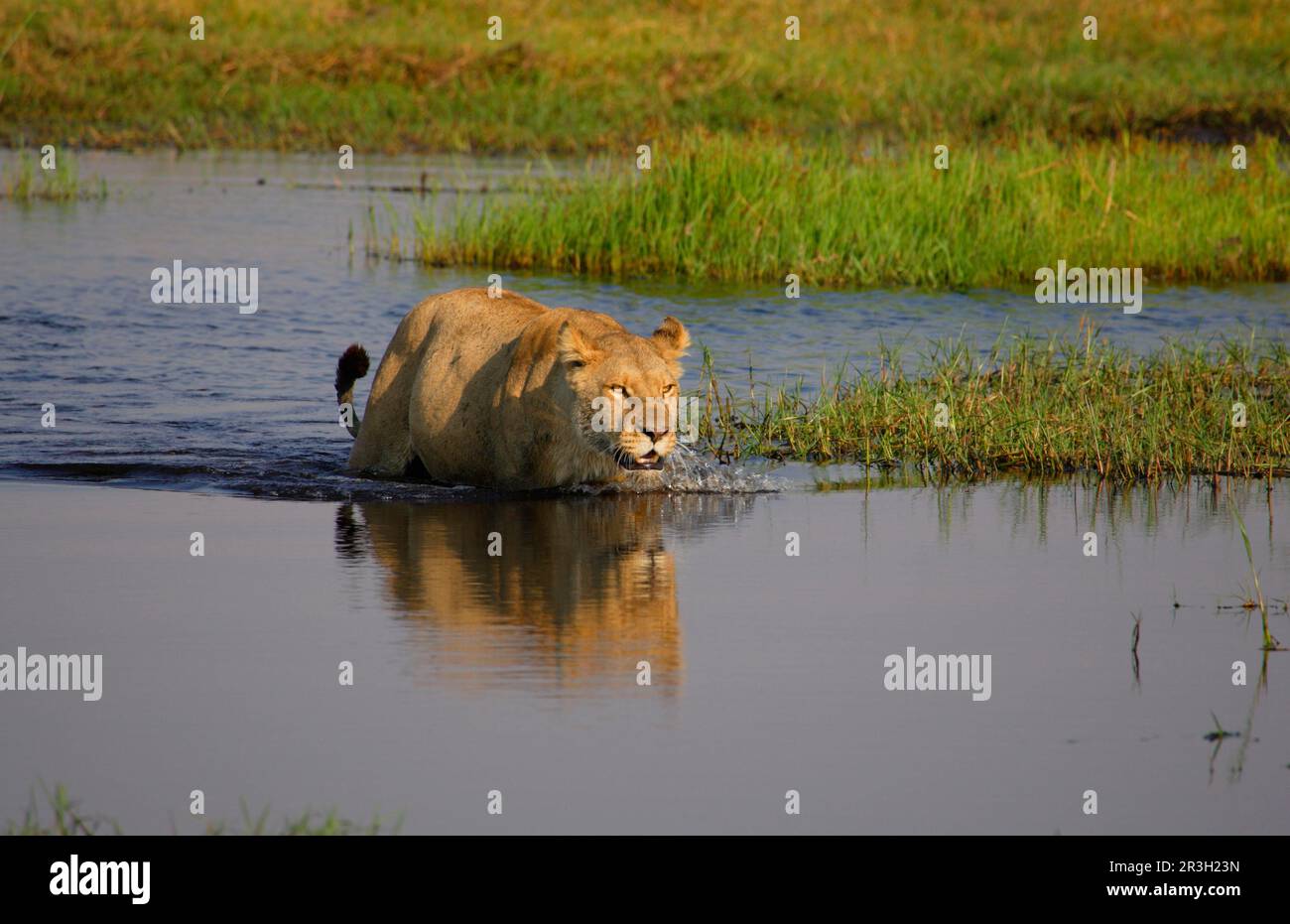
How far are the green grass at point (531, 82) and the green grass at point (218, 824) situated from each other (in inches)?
955

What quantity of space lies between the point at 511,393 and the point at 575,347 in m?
0.67

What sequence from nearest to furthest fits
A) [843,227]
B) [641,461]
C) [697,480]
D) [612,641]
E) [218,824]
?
[218,824] → [612,641] → [641,461] → [697,480] → [843,227]

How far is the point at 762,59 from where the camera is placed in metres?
34.8

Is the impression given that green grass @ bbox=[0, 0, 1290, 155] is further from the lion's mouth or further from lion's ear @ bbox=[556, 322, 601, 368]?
the lion's mouth

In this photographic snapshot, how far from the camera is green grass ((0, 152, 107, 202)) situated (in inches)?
931

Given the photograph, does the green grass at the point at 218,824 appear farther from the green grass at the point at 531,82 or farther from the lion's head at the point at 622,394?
the green grass at the point at 531,82

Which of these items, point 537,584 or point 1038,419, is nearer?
point 537,584

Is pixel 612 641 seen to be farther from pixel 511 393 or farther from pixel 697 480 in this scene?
pixel 697 480

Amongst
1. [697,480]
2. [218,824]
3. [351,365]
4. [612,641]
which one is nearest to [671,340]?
[697,480]

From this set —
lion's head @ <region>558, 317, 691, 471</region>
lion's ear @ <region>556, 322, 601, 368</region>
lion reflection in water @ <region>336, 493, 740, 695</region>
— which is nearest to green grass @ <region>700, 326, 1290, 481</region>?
lion reflection in water @ <region>336, 493, 740, 695</region>

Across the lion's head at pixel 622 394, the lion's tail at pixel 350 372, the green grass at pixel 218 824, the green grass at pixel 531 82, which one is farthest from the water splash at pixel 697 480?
the green grass at pixel 531 82

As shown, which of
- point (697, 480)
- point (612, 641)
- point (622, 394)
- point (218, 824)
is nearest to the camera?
point (218, 824)

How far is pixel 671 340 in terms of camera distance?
9.88 m

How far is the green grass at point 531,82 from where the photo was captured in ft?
103
